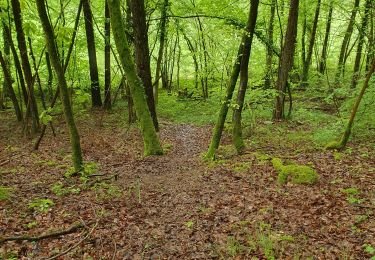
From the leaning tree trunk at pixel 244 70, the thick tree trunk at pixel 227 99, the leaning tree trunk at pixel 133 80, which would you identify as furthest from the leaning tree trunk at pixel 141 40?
the leaning tree trunk at pixel 244 70

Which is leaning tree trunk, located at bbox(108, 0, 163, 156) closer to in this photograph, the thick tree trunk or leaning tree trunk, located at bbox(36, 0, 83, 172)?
the thick tree trunk

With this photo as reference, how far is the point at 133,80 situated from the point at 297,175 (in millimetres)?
5772

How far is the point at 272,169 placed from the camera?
8.13 metres

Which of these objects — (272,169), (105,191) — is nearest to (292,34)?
(272,169)

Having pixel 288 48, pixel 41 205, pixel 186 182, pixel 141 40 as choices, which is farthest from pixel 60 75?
pixel 288 48

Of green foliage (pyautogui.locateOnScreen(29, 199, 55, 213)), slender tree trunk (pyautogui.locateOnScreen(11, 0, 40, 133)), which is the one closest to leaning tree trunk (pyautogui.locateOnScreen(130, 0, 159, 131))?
slender tree trunk (pyautogui.locateOnScreen(11, 0, 40, 133))

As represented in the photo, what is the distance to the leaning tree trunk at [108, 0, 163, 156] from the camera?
9391 mm

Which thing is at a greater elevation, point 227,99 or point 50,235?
point 227,99

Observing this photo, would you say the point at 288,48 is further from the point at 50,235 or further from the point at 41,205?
the point at 50,235

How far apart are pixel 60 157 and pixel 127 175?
3.32 m

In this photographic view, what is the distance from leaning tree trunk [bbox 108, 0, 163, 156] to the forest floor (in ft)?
2.10

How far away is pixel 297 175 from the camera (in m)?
7.27

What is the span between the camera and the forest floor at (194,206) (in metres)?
4.93

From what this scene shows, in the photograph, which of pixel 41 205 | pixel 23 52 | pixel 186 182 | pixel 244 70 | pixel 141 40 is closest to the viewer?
pixel 41 205
